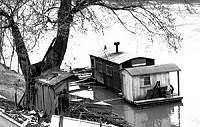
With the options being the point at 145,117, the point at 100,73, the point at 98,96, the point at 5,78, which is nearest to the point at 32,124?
the point at 145,117

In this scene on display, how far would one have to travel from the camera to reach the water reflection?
21062 millimetres

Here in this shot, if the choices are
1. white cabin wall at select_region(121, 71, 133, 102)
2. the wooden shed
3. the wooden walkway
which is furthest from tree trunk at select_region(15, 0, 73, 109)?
white cabin wall at select_region(121, 71, 133, 102)

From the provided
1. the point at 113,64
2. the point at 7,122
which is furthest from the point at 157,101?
the point at 7,122

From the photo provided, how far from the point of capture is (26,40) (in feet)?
47.2

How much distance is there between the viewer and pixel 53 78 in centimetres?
1282

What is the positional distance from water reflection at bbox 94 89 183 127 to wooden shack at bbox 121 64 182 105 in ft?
1.74

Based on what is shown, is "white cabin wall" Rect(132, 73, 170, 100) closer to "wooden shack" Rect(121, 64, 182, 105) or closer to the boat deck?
"wooden shack" Rect(121, 64, 182, 105)

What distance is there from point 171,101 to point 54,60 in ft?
38.1

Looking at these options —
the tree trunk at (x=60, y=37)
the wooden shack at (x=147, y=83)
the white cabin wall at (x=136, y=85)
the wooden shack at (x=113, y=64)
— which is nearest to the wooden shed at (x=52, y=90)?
the tree trunk at (x=60, y=37)

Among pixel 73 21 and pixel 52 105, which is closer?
pixel 52 105

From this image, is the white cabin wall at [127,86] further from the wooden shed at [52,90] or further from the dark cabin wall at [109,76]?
the wooden shed at [52,90]

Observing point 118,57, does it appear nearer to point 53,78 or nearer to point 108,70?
point 108,70

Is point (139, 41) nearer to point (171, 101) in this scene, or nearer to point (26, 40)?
point (171, 101)

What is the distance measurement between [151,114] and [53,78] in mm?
11369
